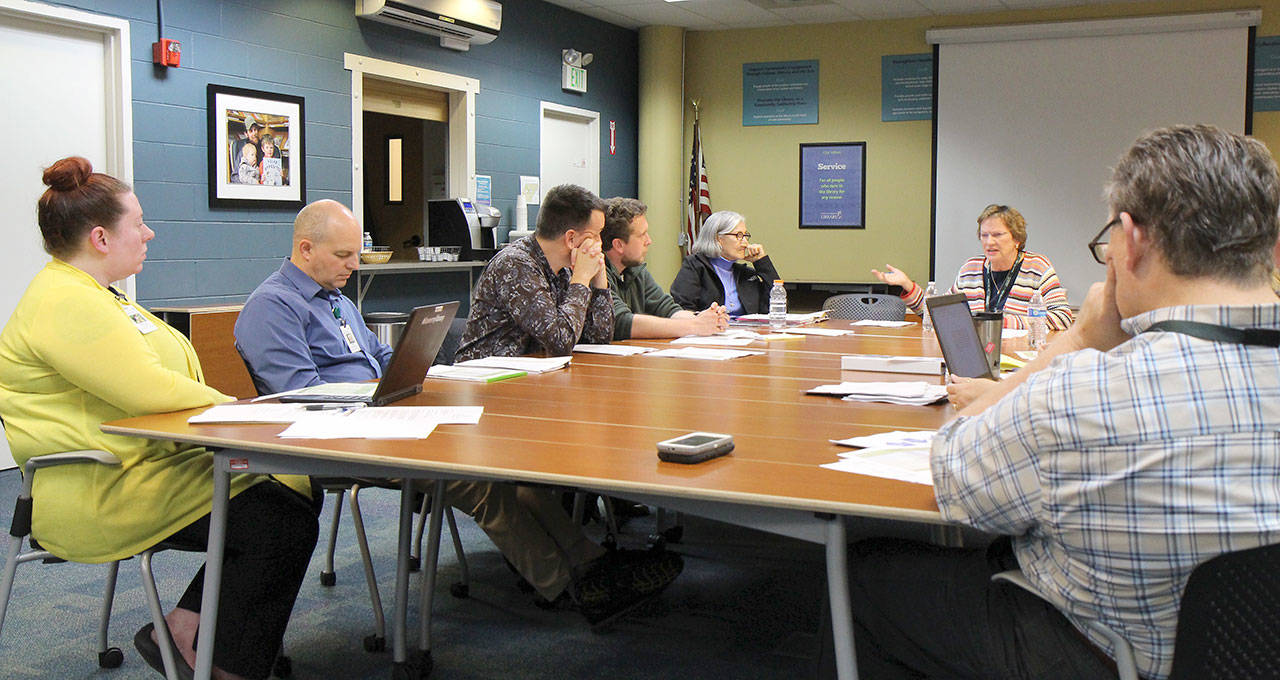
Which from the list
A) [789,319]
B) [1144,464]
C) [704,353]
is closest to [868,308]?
[789,319]

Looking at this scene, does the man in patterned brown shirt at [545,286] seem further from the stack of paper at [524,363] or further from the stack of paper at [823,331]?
the stack of paper at [823,331]

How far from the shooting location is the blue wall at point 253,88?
480 centimetres

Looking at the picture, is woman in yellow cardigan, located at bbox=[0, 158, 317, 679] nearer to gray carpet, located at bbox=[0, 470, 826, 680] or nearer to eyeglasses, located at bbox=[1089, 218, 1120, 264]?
gray carpet, located at bbox=[0, 470, 826, 680]

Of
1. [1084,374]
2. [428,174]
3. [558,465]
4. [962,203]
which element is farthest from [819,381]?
[962,203]

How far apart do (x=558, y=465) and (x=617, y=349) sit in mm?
1742

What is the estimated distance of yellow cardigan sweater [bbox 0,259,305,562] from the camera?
6.64ft

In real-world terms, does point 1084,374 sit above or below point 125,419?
above

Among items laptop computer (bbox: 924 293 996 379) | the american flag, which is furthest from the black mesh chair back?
the american flag

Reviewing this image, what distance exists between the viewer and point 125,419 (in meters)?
2.08

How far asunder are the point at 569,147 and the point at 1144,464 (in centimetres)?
690

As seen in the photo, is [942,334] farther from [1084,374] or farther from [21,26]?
[21,26]

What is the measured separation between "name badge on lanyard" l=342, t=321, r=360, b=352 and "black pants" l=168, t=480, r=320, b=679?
779 mm

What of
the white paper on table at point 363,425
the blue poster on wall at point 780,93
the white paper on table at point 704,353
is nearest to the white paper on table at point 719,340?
the white paper on table at point 704,353

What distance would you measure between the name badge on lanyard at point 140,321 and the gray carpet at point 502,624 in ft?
2.61
